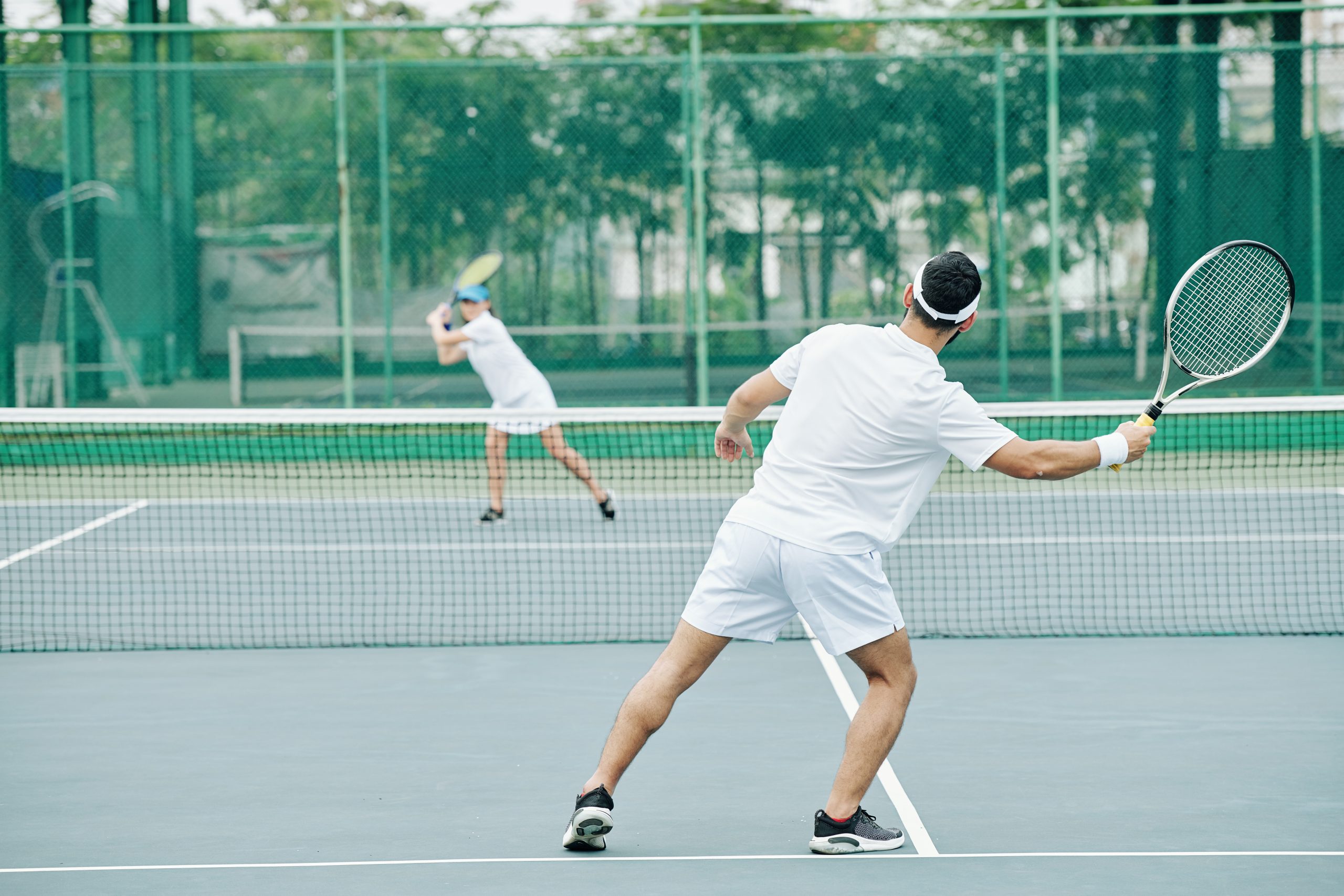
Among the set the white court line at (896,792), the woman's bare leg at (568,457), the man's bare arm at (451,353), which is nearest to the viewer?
the white court line at (896,792)

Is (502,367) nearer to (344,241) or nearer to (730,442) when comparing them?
(344,241)

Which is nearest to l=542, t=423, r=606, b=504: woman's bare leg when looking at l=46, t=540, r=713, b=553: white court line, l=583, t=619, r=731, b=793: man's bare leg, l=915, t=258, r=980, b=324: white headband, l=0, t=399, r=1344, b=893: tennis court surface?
l=0, t=399, r=1344, b=893: tennis court surface

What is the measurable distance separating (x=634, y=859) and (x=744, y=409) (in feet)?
3.39

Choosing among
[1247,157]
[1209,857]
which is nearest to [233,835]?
[1209,857]

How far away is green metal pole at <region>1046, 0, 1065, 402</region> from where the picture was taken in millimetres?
12055

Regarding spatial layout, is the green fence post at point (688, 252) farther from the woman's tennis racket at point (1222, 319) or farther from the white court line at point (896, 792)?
the white court line at point (896, 792)

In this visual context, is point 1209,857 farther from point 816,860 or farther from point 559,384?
point 559,384

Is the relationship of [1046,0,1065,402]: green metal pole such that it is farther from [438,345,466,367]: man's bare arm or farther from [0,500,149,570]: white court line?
[0,500,149,570]: white court line

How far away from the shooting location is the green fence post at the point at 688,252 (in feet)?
39.7

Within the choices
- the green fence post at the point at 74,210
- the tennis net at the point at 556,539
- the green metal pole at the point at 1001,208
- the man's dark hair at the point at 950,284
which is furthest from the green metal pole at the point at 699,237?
the man's dark hair at the point at 950,284

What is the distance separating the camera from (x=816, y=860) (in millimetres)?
3559

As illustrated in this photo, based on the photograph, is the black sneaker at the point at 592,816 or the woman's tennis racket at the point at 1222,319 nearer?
the black sneaker at the point at 592,816

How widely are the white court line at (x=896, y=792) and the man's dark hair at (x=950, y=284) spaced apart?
74 centimetres

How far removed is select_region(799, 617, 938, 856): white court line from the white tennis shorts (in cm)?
7
